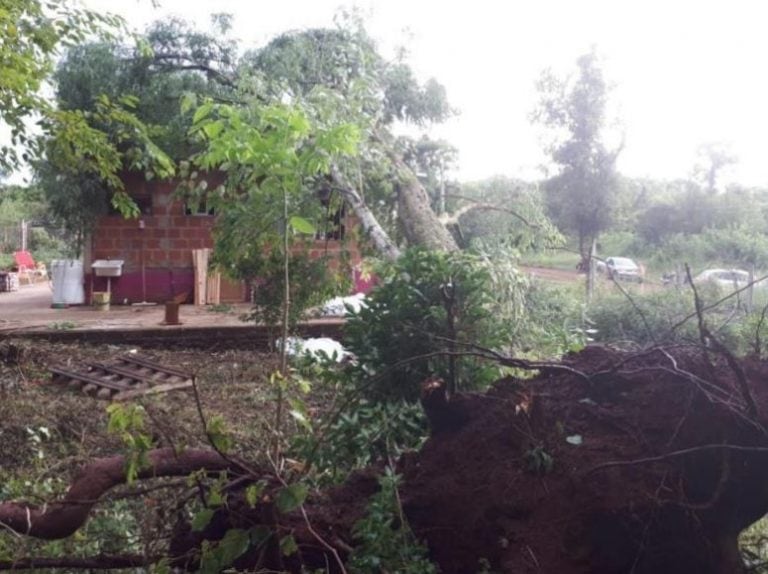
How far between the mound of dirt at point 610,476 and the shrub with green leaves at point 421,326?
0.76 metres

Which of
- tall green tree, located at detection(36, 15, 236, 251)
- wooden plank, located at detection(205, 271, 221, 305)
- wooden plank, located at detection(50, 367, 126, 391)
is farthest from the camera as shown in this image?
wooden plank, located at detection(205, 271, 221, 305)

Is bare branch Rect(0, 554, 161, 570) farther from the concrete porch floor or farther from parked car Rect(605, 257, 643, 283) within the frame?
parked car Rect(605, 257, 643, 283)

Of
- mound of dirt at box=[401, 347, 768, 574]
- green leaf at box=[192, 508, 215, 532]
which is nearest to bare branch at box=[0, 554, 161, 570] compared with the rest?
green leaf at box=[192, 508, 215, 532]

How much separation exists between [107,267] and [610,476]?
13319mm

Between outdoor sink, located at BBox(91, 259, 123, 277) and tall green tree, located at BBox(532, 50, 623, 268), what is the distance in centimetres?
873

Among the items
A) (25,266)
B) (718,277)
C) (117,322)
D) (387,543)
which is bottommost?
(117,322)

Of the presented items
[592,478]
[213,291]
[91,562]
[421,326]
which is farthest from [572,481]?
[213,291]

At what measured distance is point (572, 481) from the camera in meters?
2.17

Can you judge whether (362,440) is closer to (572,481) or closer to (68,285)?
(572,481)

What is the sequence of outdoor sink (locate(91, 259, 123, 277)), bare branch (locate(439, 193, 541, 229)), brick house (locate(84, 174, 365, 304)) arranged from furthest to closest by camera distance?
brick house (locate(84, 174, 365, 304))
outdoor sink (locate(91, 259, 123, 277))
bare branch (locate(439, 193, 541, 229))

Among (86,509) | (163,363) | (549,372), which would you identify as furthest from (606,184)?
(86,509)

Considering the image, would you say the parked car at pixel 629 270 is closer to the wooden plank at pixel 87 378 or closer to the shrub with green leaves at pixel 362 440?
the wooden plank at pixel 87 378

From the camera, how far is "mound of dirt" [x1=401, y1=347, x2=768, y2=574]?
210 centimetres

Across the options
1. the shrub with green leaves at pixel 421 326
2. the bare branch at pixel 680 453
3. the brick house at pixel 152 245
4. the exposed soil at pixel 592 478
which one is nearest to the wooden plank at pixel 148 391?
the shrub with green leaves at pixel 421 326
